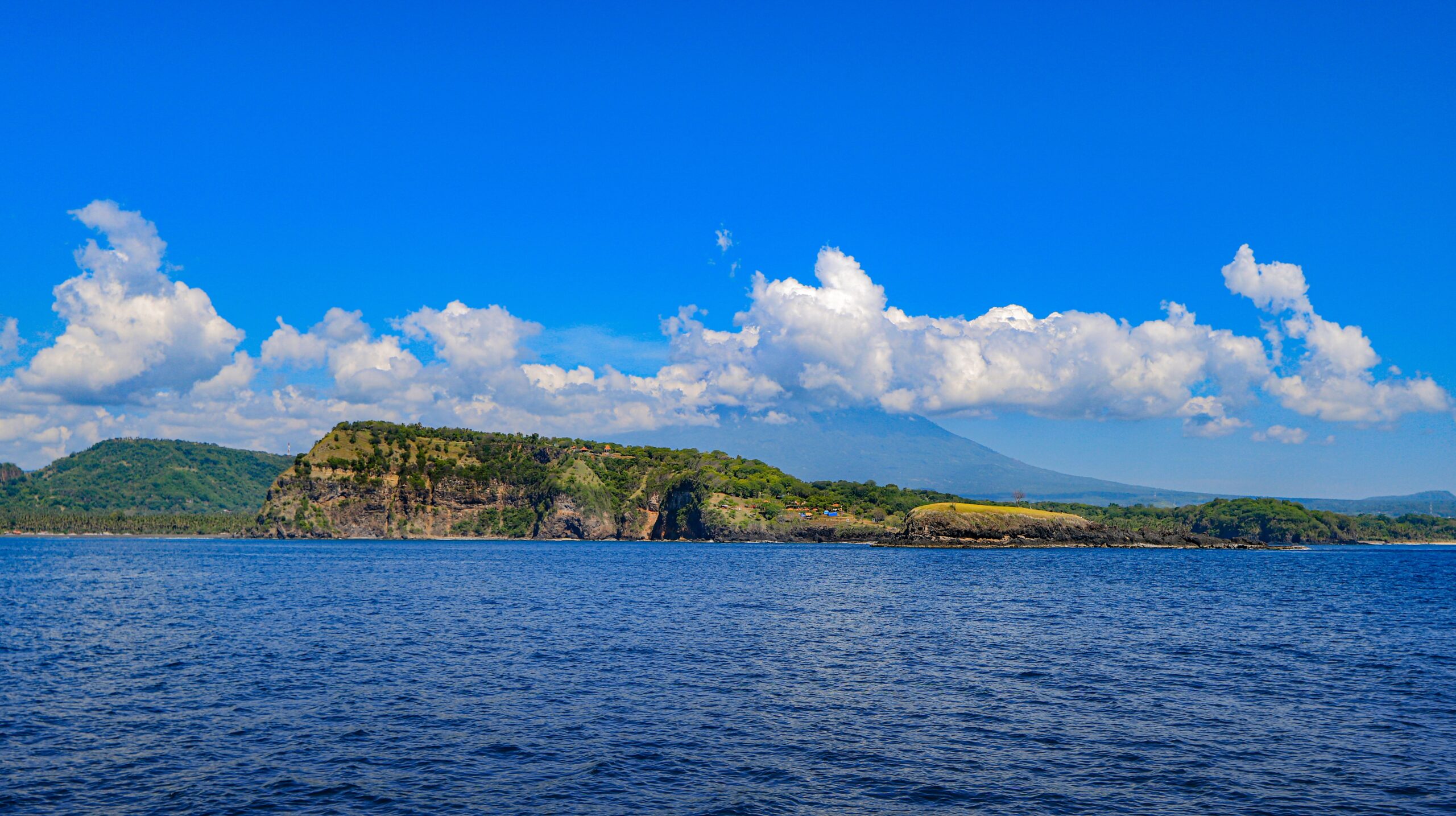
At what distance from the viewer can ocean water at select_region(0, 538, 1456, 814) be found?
2270 cm

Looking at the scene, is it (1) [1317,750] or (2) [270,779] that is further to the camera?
(1) [1317,750]

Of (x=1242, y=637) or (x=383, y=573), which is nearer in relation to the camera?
(x=1242, y=637)

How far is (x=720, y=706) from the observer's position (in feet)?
107

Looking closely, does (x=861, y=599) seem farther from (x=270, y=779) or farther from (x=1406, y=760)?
(x=270, y=779)

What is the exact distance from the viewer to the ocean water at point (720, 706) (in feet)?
74.5

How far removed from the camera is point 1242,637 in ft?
173

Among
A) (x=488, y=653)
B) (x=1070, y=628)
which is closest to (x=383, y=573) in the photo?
(x=488, y=653)

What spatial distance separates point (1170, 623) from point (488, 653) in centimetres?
4409

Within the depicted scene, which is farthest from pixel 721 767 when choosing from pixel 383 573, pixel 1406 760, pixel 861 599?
pixel 383 573

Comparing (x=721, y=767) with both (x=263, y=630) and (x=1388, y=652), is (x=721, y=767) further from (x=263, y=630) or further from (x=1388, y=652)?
(x=1388, y=652)

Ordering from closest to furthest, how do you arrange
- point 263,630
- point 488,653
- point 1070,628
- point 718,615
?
point 488,653 → point 263,630 → point 1070,628 → point 718,615

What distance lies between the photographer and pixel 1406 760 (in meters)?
26.0

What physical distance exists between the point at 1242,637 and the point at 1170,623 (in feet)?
22.3

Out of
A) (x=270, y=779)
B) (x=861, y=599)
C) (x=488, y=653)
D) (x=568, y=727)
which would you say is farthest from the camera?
(x=861, y=599)
